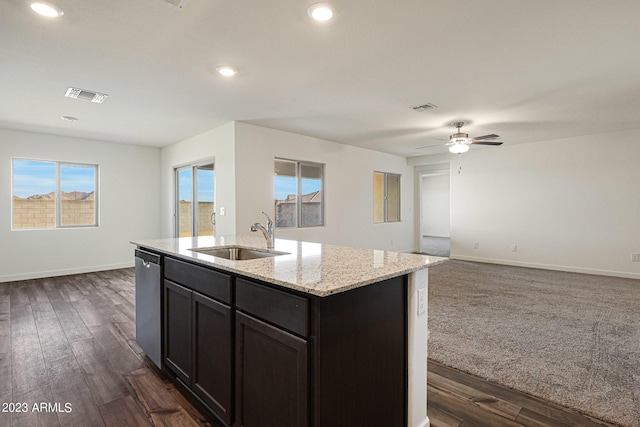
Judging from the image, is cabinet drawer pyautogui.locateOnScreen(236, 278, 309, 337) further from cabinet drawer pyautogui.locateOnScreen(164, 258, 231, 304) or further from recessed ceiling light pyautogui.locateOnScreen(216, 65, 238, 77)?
recessed ceiling light pyautogui.locateOnScreen(216, 65, 238, 77)

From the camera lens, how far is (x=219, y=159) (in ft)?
16.7

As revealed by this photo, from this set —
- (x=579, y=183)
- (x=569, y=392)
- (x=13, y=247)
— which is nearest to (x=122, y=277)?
(x=13, y=247)

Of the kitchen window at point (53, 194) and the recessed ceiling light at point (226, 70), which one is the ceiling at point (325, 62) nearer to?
the recessed ceiling light at point (226, 70)

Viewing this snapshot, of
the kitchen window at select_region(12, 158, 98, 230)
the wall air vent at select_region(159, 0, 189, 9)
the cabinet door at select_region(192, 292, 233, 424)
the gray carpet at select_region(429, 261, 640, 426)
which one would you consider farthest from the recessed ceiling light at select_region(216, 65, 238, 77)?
the kitchen window at select_region(12, 158, 98, 230)

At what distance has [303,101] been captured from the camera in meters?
3.92

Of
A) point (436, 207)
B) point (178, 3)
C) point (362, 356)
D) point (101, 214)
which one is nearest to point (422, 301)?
point (362, 356)

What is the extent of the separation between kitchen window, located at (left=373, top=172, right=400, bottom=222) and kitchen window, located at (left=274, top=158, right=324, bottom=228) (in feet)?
5.83

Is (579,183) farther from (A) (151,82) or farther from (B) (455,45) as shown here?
(A) (151,82)

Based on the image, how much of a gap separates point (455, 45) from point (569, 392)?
101 inches

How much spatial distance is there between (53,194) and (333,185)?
16.4 feet

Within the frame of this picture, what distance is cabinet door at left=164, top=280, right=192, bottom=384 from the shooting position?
2018 millimetres

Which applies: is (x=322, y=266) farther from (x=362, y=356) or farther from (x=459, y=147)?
(x=459, y=147)

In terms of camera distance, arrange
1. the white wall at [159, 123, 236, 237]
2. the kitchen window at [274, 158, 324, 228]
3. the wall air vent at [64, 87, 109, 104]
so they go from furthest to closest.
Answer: the kitchen window at [274, 158, 324, 228]
the white wall at [159, 123, 236, 237]
the wall air vent at [64, 87, 109, 104]

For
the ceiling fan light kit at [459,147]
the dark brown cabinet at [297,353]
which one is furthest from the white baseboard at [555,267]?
the dark brown cabinet at [297,353]
